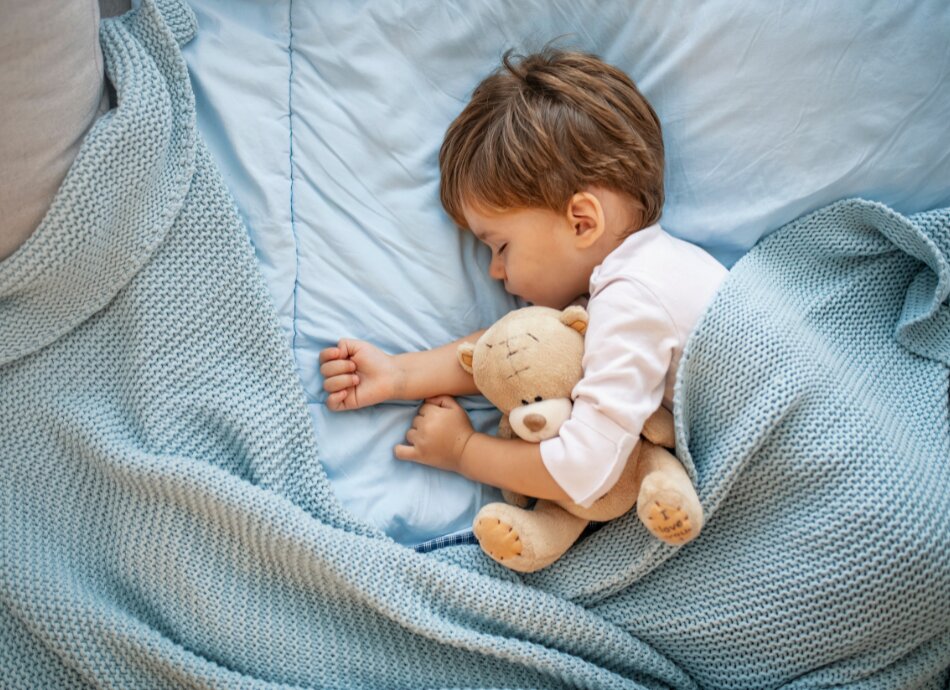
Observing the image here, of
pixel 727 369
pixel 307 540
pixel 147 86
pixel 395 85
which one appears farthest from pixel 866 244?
pixel 147 86

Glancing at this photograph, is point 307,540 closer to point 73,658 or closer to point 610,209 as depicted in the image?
point 73,658

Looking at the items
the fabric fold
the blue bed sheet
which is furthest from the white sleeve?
the fabric fold

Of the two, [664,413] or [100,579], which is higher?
[664,413]

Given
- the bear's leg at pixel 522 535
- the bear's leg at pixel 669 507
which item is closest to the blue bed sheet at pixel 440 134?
the bear's leg at pixel 522 535

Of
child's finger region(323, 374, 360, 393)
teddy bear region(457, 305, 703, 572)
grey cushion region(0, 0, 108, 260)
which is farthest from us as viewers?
child's finger region(323, 374, 360, 393)

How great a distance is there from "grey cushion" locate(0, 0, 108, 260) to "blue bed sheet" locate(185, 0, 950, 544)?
0.19m

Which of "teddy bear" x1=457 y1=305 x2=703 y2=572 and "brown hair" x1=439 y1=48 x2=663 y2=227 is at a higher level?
"brown hair" x1=439 y1=48 x2=663 y2=227

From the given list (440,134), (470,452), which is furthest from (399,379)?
(440,134)

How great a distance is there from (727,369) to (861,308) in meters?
0.25

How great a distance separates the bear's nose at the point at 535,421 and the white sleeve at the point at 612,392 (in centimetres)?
2

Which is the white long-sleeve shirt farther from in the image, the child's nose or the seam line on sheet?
the seam line on sheet

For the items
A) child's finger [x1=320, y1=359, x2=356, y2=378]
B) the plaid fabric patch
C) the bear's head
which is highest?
the bear's head

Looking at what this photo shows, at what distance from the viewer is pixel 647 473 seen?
3.50ft

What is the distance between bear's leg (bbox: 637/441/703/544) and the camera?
983 millimetres
